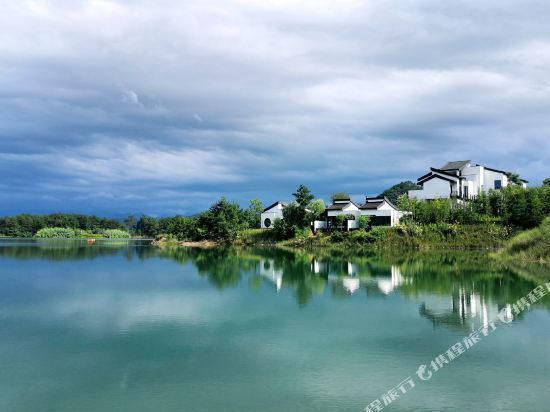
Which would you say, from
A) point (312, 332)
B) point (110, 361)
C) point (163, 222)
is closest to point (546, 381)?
point (312, 332)

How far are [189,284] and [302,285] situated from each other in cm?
408

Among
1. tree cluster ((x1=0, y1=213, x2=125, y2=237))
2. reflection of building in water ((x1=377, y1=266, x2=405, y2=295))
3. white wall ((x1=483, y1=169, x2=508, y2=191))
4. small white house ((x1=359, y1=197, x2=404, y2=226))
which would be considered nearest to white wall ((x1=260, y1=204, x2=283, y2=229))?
small white house ((x1=359, y1=197, x2=404, y2=226))

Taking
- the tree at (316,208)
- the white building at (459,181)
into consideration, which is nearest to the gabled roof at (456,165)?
the white building at (459,181)

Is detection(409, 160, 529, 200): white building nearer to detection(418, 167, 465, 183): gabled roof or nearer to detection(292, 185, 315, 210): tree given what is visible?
detection(418, 167, 465, 183): gabled roof

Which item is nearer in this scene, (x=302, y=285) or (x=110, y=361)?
(x=110, y=361)

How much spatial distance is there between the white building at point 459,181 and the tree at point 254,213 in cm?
1621

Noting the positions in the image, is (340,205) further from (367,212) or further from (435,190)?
(435,190)

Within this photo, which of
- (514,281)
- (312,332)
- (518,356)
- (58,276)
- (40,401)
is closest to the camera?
(40,401)

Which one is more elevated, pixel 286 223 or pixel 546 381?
pixel 286 223

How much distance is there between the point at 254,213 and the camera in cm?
4891

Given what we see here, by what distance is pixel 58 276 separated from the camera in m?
18.9

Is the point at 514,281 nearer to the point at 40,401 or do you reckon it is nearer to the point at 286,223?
the point at 40,401

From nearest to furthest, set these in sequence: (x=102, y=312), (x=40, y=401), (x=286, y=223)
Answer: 1. (x=40, y=401)
2. (x=102, y=312)
3. (x=286, y=223)

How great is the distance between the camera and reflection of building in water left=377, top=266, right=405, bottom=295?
15109 mm
